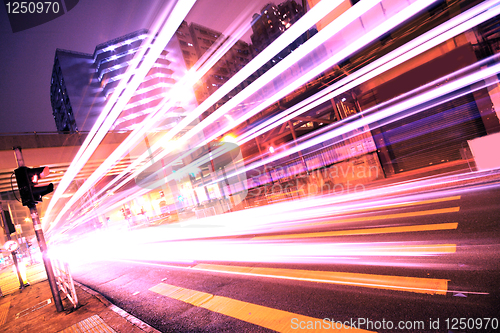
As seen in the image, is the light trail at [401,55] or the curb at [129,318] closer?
the curb at [129,318]

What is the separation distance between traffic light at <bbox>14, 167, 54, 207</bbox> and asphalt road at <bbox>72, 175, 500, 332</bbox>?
3.17 m

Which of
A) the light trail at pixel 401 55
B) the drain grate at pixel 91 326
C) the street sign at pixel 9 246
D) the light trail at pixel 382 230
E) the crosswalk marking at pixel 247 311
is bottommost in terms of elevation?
the light trail at pixel 382 230

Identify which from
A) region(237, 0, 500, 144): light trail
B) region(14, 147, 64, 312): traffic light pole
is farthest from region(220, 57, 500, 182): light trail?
region(14, 147, 64, 312): traffic light pole

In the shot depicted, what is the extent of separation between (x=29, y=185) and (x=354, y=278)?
7472mm

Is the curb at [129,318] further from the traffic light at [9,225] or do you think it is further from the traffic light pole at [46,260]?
the traffic light at [9,225]

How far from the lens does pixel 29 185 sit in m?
5.81

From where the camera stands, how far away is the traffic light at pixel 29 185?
18.9 feet

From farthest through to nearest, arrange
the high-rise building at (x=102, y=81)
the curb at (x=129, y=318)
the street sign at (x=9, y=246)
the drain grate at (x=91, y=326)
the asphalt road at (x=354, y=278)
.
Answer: the high-rise building at (x=102, y=81)
the street sign at (x=9, y=246)
the drain grate at (x=91, y=326)
the curb at (x=129, y=318)
the asphalt road at (x=354, y=278)

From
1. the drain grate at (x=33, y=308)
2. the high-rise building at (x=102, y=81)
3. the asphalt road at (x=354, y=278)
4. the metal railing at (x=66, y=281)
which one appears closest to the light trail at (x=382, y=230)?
the asphalt road at (x=354, y=278)

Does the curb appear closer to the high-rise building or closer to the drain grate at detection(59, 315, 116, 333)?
the drain grate at detection(59, 315, 116, 333)

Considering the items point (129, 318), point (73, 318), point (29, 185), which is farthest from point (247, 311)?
point (29, 185)

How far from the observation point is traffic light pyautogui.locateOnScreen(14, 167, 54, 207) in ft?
18.9

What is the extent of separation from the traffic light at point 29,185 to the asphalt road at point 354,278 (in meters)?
3.17

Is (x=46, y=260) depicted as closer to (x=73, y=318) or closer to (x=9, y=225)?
(x=73, y=318)
